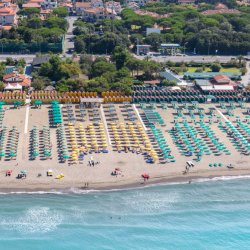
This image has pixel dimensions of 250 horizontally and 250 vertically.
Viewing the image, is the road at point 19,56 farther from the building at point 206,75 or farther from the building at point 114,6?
the building at point 114,6

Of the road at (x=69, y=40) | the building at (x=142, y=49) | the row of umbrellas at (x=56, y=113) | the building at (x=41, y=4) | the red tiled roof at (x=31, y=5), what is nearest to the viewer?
the row of umbrellas at (x=56, y=113)

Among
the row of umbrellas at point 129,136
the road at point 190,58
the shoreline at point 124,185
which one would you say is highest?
the row of umbrellas at point 129,136

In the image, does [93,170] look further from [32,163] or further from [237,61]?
[237,61]

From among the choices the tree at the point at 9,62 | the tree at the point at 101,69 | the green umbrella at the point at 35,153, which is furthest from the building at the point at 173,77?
the green umbrella at the point at 35,153

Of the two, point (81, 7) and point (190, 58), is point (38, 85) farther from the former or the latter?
point (81, 7)

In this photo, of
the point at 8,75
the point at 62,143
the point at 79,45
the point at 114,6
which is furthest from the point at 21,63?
the point at 114,6

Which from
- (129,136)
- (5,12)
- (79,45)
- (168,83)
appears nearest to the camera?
(129,136)

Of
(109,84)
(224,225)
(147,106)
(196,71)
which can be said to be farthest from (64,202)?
(196,71)
